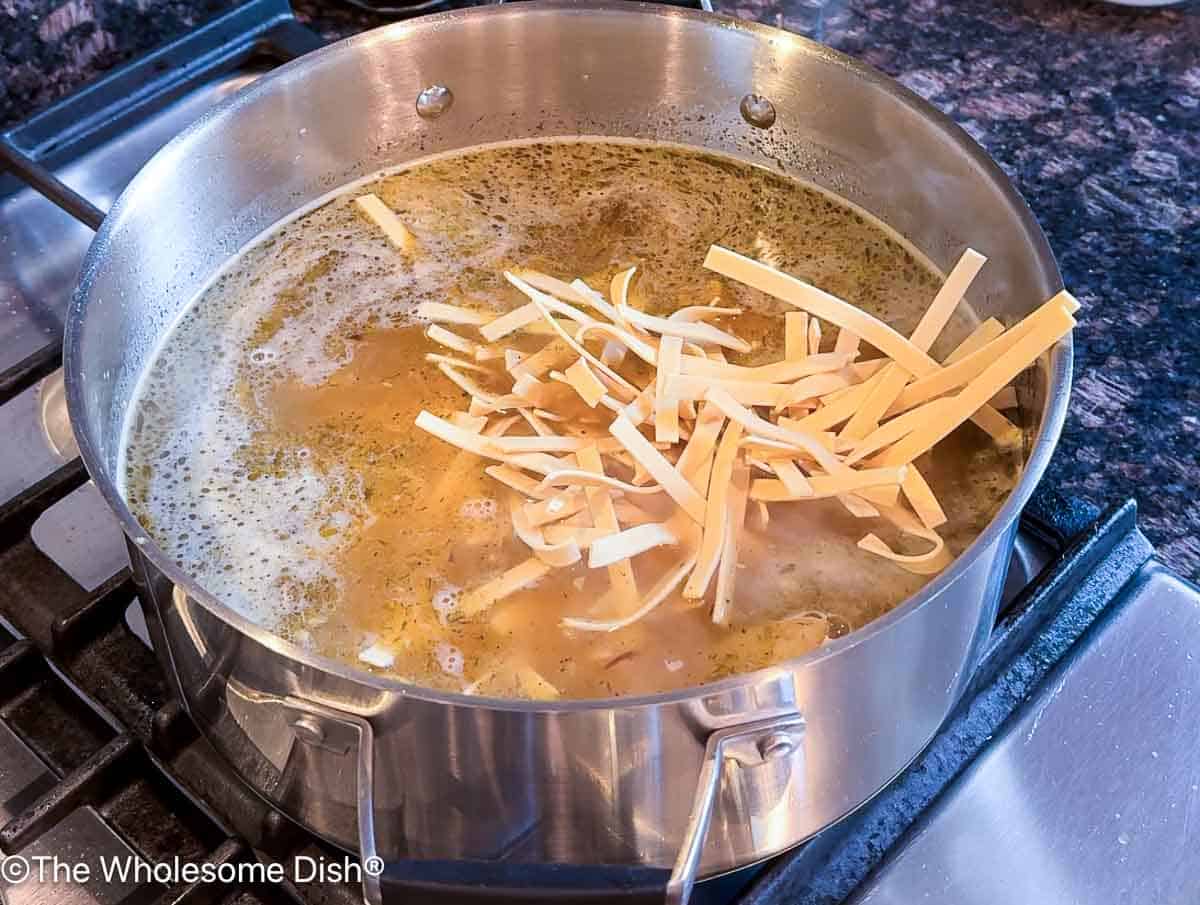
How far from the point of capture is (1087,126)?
53.0 inches

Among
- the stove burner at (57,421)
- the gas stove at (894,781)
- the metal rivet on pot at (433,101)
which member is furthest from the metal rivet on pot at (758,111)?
the stove burner at (57,421)

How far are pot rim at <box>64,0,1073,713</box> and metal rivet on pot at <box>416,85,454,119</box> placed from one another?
0.07 m

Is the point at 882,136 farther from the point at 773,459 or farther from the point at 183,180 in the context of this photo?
the point at 183,180

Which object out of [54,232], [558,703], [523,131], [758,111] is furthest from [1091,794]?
[54,232]

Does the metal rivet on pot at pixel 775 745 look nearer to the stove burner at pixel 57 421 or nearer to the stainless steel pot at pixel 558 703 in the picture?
the stainless steel pot at pixel 558 703

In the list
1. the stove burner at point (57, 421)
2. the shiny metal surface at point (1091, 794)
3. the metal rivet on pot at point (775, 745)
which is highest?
the metal rivet on pot at point (775, 745)

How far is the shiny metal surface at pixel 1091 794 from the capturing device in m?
0.79

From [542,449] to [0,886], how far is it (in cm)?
43

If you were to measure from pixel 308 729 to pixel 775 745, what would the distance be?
24 centimetres

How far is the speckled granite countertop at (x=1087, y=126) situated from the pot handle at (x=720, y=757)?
50 cm

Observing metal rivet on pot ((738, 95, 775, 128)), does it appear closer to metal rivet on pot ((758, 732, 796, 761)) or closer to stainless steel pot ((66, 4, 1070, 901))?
stainless steel pot ((66, 4, 1070, 901))

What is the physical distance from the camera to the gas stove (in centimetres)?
77

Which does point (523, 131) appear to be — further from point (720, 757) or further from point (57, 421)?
point (720, 757)

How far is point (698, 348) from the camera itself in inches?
36.6
